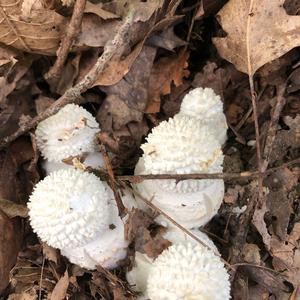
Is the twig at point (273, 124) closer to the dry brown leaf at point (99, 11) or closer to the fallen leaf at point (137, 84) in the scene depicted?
the fallen leaf at point (137, 84)

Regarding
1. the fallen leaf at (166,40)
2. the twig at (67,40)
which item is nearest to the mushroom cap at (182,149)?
the fallen leaf at (166,40)

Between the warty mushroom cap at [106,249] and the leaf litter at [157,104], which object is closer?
the warty mushroom cap at [106,249]

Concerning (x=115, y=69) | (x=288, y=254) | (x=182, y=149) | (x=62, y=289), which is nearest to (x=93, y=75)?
(x=115, y=69)

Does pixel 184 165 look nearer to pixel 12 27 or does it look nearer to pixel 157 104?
pixel 157 104

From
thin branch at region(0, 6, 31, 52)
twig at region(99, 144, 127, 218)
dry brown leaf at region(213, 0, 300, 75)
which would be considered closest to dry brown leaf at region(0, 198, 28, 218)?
twig at region(99, 144, 127, 218)

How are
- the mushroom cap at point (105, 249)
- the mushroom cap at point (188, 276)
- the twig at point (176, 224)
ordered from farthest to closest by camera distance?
the mushroom cap at point (105, 249), the twig at point (176, 224), the mushroom cap at point (188, 276)

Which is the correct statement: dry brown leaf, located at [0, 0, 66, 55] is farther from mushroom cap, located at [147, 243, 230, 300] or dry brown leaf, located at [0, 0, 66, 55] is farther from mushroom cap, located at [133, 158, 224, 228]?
mushroom cap, located at [147, 243, 230, 300]

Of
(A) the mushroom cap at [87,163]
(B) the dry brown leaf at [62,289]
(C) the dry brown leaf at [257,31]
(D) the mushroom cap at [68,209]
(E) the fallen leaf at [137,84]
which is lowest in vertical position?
(B) the dry brown leaf at [62,289]
